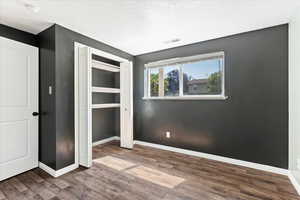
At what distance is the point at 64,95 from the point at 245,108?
2980mm

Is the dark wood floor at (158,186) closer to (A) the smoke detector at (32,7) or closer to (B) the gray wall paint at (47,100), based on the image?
(B) the gray wall paint at (47,100)

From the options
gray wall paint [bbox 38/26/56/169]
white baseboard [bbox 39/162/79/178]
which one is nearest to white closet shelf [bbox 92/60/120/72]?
gray wall paint [bbox 38/26/56/169]

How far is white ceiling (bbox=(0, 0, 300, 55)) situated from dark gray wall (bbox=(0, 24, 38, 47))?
90 millimetres

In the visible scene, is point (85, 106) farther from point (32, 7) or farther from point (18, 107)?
point (32, 7)

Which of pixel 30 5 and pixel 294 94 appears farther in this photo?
pixel 294 94

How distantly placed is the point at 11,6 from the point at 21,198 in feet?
7.48

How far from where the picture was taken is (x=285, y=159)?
2217mm

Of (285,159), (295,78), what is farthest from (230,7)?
(285,159)

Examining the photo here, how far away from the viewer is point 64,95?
230cm

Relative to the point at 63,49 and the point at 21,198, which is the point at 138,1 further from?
the point at 21,198

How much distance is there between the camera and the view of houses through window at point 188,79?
9.30ft

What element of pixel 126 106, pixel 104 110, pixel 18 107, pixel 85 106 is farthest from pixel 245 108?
pixel 18 107

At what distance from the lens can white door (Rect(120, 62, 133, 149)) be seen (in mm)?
3381

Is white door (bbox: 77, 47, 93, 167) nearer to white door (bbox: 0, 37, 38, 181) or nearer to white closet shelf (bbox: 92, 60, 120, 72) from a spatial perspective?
white closet shelf (bbox: 92, 60, 120, 72)
